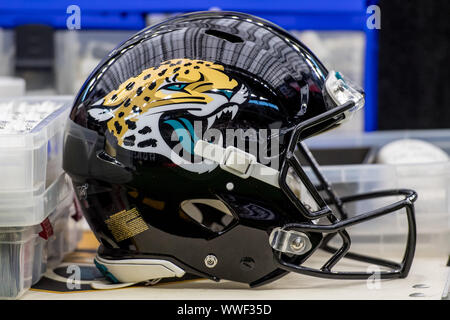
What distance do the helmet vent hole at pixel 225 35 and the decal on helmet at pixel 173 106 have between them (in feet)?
0.16

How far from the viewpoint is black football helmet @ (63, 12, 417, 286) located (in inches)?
33.9

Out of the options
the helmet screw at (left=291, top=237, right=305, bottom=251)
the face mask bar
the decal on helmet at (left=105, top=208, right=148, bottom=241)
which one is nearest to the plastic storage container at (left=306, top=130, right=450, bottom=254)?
the face mask bar

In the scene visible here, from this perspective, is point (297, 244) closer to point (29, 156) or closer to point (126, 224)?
point (126, 224)

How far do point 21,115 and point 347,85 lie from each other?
1.58ft

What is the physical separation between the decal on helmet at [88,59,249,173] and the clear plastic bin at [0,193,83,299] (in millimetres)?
180

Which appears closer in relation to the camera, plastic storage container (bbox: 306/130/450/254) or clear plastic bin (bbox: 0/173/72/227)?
clear plastic bin (bbox: 0/173/72/227)

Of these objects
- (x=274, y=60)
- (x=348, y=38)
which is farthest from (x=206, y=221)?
(x=348, y=38)

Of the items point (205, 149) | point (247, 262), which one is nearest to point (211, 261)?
point (247, 262)

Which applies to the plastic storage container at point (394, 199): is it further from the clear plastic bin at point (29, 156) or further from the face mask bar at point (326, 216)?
the clear plastic bin at point (29, 156)

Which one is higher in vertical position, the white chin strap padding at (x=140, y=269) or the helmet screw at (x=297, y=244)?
the helmet screw at (x=297, y=244)

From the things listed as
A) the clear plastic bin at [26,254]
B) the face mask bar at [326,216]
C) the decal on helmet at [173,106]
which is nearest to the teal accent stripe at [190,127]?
the decal on helmet at [173,106]

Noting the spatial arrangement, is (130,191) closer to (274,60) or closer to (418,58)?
(274,60)

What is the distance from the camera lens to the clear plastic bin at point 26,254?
0.87 meters

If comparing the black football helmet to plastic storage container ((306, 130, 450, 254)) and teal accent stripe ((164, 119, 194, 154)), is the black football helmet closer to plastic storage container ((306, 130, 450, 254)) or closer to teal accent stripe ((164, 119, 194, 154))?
teal accent stripe ((164, 119, 194, 154))
